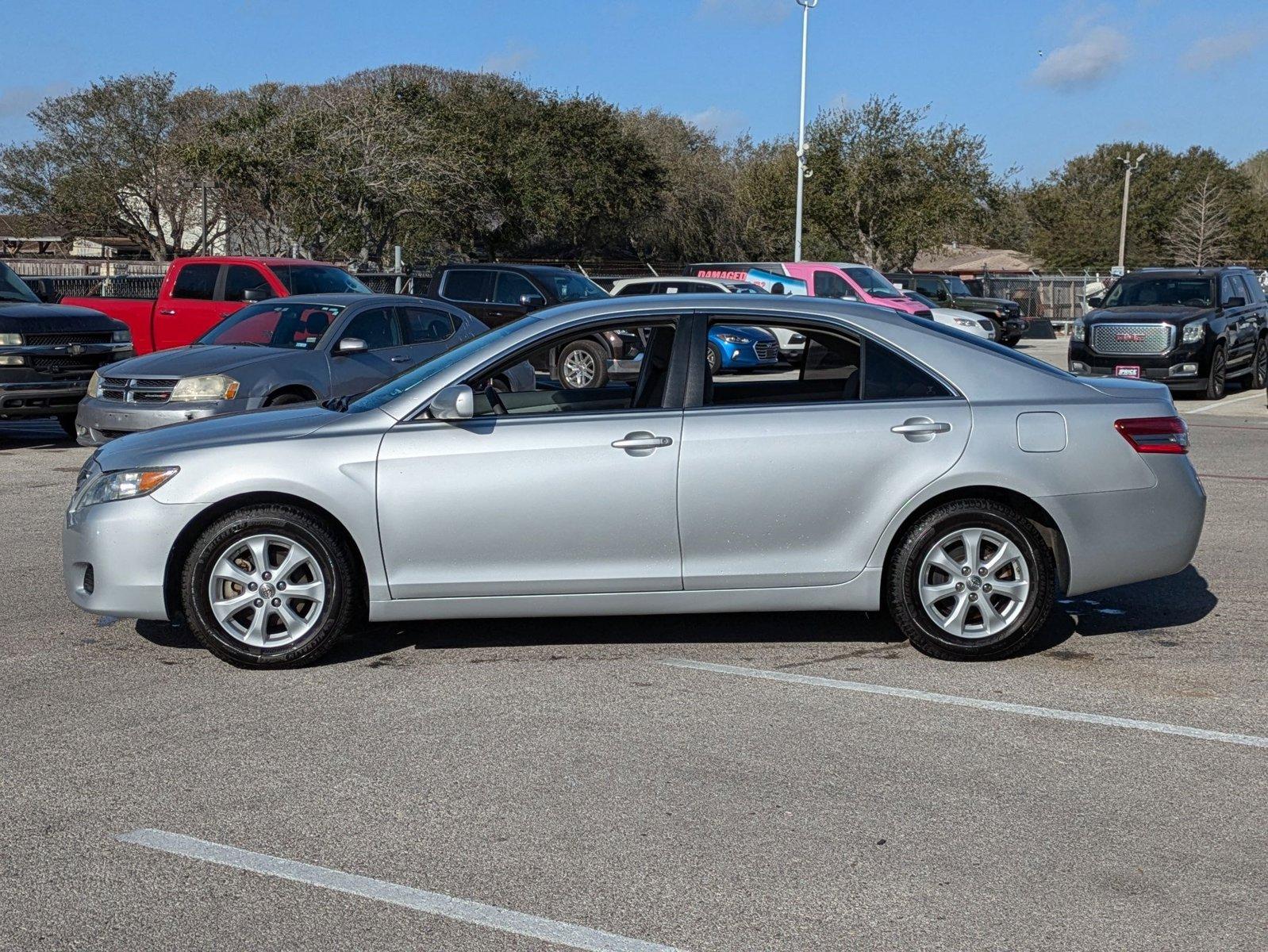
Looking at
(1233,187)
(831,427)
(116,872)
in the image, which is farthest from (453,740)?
(1233,187)

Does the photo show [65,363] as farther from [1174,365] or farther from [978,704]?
[1174,365]

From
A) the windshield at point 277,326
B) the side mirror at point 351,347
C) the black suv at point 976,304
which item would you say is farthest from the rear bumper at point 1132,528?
the black suv at point 976,304

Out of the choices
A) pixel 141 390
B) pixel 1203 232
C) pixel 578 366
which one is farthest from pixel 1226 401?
pixel 1203 232

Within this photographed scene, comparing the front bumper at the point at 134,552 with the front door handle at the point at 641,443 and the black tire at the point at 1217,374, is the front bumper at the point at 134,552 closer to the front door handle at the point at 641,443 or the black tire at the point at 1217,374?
the front door handle at the point at 641,443

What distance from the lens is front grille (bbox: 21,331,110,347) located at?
13938 mm

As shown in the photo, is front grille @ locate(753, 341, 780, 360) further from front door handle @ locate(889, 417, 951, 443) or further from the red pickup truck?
the red pickup truck

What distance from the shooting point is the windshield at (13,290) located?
15.4 m

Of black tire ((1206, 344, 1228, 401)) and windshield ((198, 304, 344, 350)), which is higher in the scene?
windshield ((198, 304, 344, 350))

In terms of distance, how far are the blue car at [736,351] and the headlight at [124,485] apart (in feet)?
8.17

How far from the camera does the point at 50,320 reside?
14141 mm

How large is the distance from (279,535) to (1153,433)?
3971 mm

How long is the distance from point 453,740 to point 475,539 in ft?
3.65

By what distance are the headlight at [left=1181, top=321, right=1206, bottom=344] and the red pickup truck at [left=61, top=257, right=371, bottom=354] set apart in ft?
39.7

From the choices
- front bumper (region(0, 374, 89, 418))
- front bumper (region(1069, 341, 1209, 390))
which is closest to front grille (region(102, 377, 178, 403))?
front bumper (region(0, 374, 89, 418))
